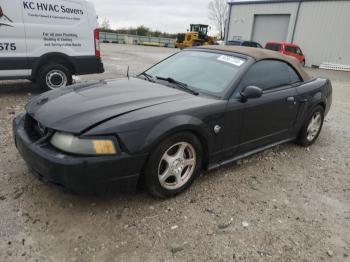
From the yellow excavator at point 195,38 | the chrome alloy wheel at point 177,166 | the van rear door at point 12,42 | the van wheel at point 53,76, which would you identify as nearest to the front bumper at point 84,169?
the chrome alloy wheel at point 177,166

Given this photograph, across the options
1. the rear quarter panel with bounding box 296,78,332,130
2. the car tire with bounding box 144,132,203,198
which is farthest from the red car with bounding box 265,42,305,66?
the car tire with bounding box 144,132,203,198

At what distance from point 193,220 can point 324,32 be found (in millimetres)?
22835

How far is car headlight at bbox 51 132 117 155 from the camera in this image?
237 centimetres

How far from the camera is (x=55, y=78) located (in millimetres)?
6602

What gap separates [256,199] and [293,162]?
1.25 m

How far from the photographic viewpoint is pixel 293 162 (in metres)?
4.08

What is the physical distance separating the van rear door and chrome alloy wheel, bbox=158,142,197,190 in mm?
4712

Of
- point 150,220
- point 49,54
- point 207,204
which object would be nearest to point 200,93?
point 207,204

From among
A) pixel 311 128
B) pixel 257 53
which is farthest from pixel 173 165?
pixel 311 128

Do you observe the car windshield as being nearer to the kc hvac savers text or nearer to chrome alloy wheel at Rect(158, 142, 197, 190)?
chrome alloy wheel at Rect(158, 142, 197, 190)

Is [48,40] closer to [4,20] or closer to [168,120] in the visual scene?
[4,20]

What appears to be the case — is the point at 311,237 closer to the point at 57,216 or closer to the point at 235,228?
the point at 235,228

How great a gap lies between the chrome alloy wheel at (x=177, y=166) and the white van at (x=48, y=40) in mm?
4670

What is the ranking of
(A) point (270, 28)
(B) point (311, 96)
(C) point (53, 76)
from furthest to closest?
(A) point (270, 28), (C) point (53, 76), (B) point (311, 96)
